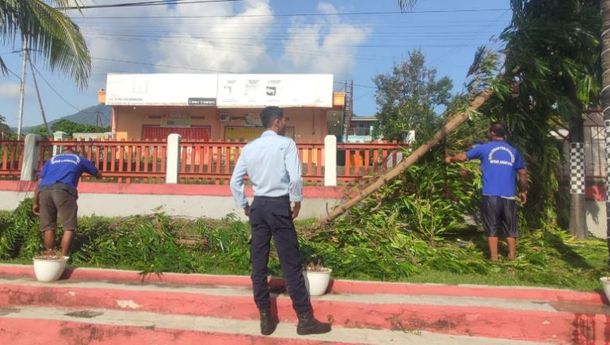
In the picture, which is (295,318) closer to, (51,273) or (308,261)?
(308,261)

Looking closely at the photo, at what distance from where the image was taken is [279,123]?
178 inches

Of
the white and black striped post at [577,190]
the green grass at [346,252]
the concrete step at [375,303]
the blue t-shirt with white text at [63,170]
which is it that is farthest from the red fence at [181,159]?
the concrete step at [375,303]

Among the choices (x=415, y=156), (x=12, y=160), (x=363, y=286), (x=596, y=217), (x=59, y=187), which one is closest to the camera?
(x=363, y=286)

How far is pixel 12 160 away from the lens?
1009 centimetres

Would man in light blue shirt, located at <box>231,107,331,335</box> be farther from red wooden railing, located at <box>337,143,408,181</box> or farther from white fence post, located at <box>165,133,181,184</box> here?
white fence post, located at <box>165,133,181,184</box>

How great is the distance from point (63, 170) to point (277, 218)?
3575 mm

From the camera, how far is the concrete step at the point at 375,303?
4484 millimetres

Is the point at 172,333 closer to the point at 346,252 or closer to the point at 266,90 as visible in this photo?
the point at 346,252

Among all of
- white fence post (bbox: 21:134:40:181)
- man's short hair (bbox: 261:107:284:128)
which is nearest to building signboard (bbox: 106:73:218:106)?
white fence post (bbox: 21:134:40:181)

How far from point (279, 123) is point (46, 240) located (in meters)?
3.81

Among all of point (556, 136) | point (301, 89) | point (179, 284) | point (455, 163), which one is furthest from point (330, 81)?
point (179, 284)

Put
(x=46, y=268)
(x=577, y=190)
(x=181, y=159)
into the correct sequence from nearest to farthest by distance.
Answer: (x=46, y=268), (x=577, y=190), (x=181, y=159)

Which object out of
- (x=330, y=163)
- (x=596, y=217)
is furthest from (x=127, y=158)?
(x=596, y=217)

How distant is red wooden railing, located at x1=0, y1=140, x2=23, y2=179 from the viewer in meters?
10.1
